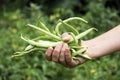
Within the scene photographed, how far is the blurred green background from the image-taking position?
4.64 m

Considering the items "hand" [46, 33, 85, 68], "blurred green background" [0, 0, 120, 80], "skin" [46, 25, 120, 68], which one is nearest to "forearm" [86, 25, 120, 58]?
"skin" [46, 25, 120, 68]

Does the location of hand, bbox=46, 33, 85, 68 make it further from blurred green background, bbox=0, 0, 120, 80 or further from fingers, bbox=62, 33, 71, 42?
blurred green background, bbox=0, 0, 120, 80

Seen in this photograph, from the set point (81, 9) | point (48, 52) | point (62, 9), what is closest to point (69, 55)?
point (48, 52)

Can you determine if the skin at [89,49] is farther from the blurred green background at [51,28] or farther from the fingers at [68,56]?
the blurred green background at [51,28]

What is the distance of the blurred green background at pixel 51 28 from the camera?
4.64m

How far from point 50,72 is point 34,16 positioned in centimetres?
129

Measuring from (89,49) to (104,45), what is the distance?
117 millimetres

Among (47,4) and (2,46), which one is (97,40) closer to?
(2,46)

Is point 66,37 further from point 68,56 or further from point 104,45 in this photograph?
point 104,45

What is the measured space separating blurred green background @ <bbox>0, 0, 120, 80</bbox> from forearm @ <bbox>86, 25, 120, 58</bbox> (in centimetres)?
98

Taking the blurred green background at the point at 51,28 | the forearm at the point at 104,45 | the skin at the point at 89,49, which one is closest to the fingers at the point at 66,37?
the skin at the point at 89,49

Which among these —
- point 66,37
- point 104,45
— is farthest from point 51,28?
point 66,37

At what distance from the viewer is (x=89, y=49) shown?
3135 mm

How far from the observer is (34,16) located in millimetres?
5785
